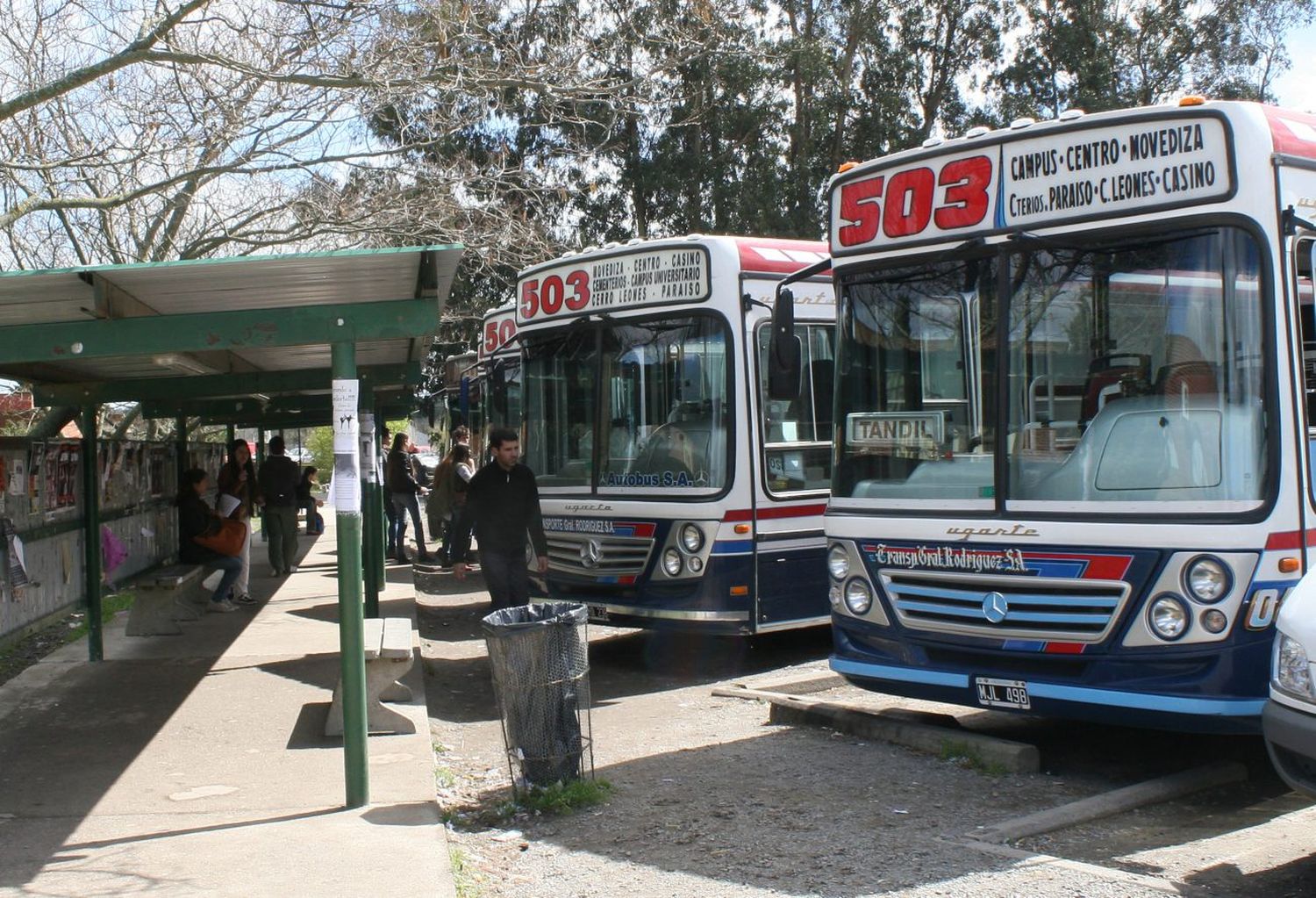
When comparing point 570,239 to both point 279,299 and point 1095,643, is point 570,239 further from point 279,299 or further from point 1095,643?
point 1095,643

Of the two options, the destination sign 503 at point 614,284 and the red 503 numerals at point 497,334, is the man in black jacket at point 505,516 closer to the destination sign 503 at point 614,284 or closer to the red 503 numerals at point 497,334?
the destination sign 503 at point 614,284

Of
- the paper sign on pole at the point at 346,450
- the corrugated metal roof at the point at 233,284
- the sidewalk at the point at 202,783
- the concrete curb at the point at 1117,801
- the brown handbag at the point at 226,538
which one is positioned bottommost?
the concrete curb at the point at 1117,801

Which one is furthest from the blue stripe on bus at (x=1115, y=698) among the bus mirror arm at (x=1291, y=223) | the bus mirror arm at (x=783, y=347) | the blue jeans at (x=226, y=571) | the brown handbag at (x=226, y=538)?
the blue jeans at (x=226, y=571)

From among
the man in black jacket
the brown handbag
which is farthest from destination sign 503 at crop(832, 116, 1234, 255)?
the brown handbag

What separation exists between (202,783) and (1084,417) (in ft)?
15.5

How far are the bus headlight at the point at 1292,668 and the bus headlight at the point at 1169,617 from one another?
0.77 meters

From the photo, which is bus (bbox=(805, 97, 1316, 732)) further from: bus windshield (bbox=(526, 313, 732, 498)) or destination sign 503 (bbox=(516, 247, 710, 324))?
destination sign 503 (bbox=(516, 247, 710, 324))

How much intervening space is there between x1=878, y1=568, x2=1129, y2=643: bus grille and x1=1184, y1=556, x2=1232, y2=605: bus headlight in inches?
10.9

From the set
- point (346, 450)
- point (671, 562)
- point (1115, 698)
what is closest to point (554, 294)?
point (671, 562)

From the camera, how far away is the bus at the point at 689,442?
952 cm

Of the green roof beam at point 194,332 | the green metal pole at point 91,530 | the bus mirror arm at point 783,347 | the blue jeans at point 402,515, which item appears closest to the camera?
the green roof beam at point 194,332

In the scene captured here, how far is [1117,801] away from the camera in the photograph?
604 cm

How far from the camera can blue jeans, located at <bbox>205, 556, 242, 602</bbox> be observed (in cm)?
1289

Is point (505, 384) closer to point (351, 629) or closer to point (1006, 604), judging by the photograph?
point (351, 629)
